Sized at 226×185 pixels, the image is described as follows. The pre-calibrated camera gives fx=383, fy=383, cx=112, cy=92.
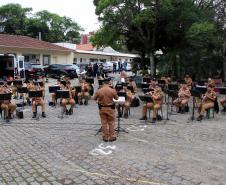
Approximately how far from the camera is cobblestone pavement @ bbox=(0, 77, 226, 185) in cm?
797

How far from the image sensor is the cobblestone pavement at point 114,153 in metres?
7.97

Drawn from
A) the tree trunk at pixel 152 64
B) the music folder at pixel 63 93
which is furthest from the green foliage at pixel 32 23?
the music folder at pixel 63 93

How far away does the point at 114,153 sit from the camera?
9891 mm

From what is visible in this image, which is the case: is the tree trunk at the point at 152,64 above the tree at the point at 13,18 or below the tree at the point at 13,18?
below

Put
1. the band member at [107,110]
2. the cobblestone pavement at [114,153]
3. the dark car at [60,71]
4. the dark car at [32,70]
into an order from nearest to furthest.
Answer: the cobblestone pavement at [114,153]
the band member at [107,110]
the dark car at [32,70]
the dark car at [60,71]

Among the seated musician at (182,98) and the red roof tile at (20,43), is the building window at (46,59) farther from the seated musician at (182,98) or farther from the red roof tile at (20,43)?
the seated musician at (182,98)

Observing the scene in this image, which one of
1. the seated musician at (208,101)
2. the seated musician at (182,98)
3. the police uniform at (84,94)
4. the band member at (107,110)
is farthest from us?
the police uniform at (84,94)

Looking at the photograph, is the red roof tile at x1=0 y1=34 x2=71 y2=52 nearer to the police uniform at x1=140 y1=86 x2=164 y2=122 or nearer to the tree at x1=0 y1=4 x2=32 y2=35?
the tree at x1=0 y1=4 x2=32 y2=35

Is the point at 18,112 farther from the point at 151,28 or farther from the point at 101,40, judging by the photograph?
the point at 151,28

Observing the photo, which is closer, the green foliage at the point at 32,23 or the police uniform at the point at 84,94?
the police uniform at the point at 84,94

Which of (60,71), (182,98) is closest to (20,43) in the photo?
(60,71)

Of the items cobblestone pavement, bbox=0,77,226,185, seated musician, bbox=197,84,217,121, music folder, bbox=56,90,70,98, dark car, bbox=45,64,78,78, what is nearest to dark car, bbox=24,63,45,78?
dark car, bbox=45,64,78,78

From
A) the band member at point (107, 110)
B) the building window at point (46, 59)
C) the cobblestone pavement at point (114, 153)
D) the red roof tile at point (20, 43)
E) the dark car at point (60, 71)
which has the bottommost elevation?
the cobblestone pavement at point (114, 153)

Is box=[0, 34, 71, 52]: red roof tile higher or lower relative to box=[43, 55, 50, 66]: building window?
higher
